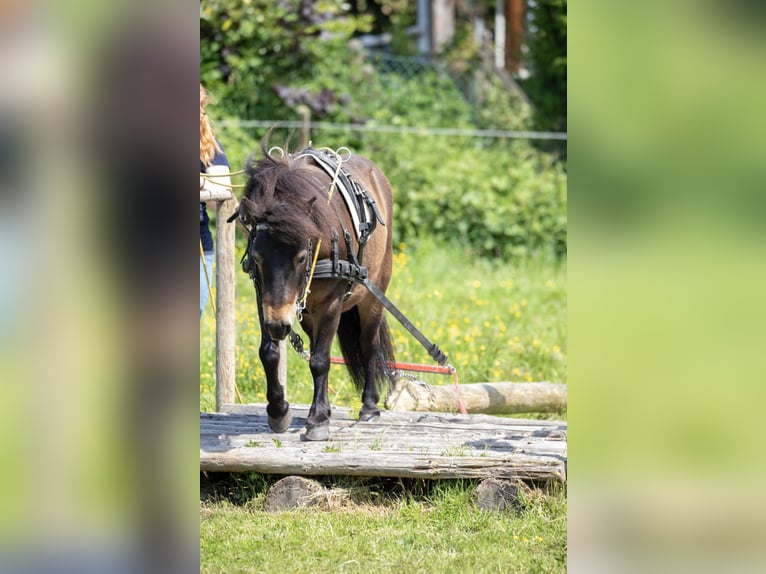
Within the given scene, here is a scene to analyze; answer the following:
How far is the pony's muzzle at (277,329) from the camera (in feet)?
11.6

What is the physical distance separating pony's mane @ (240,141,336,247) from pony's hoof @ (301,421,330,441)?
955mm

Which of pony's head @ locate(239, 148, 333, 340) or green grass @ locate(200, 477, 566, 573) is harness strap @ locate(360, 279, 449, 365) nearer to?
pony's head @ locate(239, 148, 333, 340)

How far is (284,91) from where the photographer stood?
10367 millimetres

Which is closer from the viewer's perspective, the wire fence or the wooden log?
the wooden log

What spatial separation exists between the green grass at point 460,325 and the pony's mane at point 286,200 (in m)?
1.60

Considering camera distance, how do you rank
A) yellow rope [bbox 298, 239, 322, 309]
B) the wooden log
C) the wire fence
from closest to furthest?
yellow rope [bbox 298, 239, 322, 309]
the wooden log
the wire fence

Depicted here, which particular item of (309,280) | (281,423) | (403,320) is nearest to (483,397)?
(403,320)

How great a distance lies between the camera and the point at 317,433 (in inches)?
163

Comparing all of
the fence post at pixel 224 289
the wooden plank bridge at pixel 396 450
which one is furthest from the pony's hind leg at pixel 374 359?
the fence post at pixel 224 289

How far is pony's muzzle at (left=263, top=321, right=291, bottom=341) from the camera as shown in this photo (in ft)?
11.6

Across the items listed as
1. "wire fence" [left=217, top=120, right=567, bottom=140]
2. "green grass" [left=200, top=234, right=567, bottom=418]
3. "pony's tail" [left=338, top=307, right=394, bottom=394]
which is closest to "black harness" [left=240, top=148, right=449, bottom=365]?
"pony's tail" [left=338, top=307, right=394, bottom=394]

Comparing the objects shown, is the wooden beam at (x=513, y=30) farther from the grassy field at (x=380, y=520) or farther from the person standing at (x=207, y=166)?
the person standing at (x=207, y=166)
